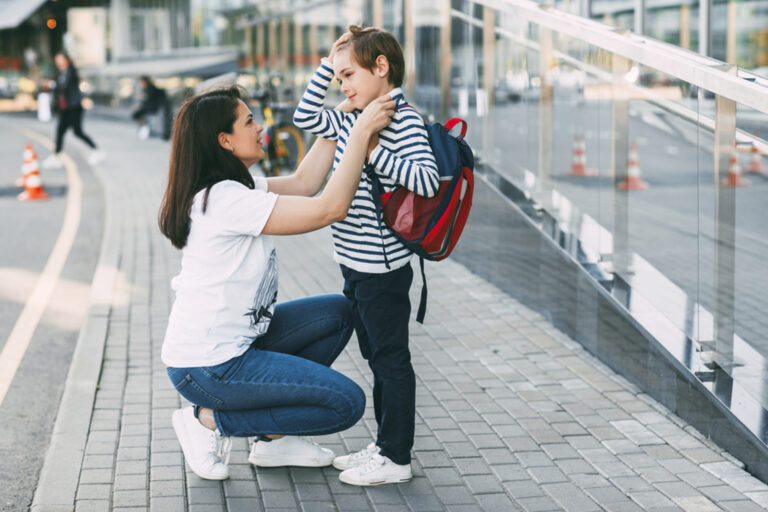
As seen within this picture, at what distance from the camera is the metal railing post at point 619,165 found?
555cm

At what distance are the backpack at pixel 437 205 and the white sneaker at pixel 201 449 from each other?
3.39 feet

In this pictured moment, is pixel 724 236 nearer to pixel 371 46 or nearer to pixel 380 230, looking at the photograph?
pixel 380 230

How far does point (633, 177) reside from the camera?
5648 mm

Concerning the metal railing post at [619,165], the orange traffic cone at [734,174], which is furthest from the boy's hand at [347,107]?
the metal railing post at [619,165]

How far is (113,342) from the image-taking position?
21.0 feet

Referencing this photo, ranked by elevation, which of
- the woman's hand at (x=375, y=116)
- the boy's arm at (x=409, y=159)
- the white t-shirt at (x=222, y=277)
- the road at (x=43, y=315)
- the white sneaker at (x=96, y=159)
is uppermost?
the woman's hand at (x=375, y=116)

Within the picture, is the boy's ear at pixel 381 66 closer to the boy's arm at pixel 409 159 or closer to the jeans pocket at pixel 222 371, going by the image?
the boy's arm at pixel 409 159

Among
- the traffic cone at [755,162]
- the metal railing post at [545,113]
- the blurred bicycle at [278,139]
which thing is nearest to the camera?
the traffic cone at [755,162]

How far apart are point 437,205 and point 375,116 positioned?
0.38 meters

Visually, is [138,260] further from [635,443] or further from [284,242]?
[635,443]

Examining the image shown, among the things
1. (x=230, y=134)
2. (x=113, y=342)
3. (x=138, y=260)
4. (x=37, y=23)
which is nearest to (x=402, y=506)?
(x=230, y=134)

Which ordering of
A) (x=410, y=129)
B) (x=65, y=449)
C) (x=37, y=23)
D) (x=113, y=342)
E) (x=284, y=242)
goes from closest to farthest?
(x=410, y=129), (x=65, y=449), (x=113, y=342), (x=284, y=242), (x=37, y=23)

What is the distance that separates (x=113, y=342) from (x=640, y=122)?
319 cm

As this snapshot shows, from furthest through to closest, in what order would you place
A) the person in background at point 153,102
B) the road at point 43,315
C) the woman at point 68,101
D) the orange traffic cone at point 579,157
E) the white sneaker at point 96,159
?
the person in background at point 153,102 < the white sneaker at point 96,159 < the woman at point 68,101 < the orange traffic cone at point 579,157 < the road at point 43,315
